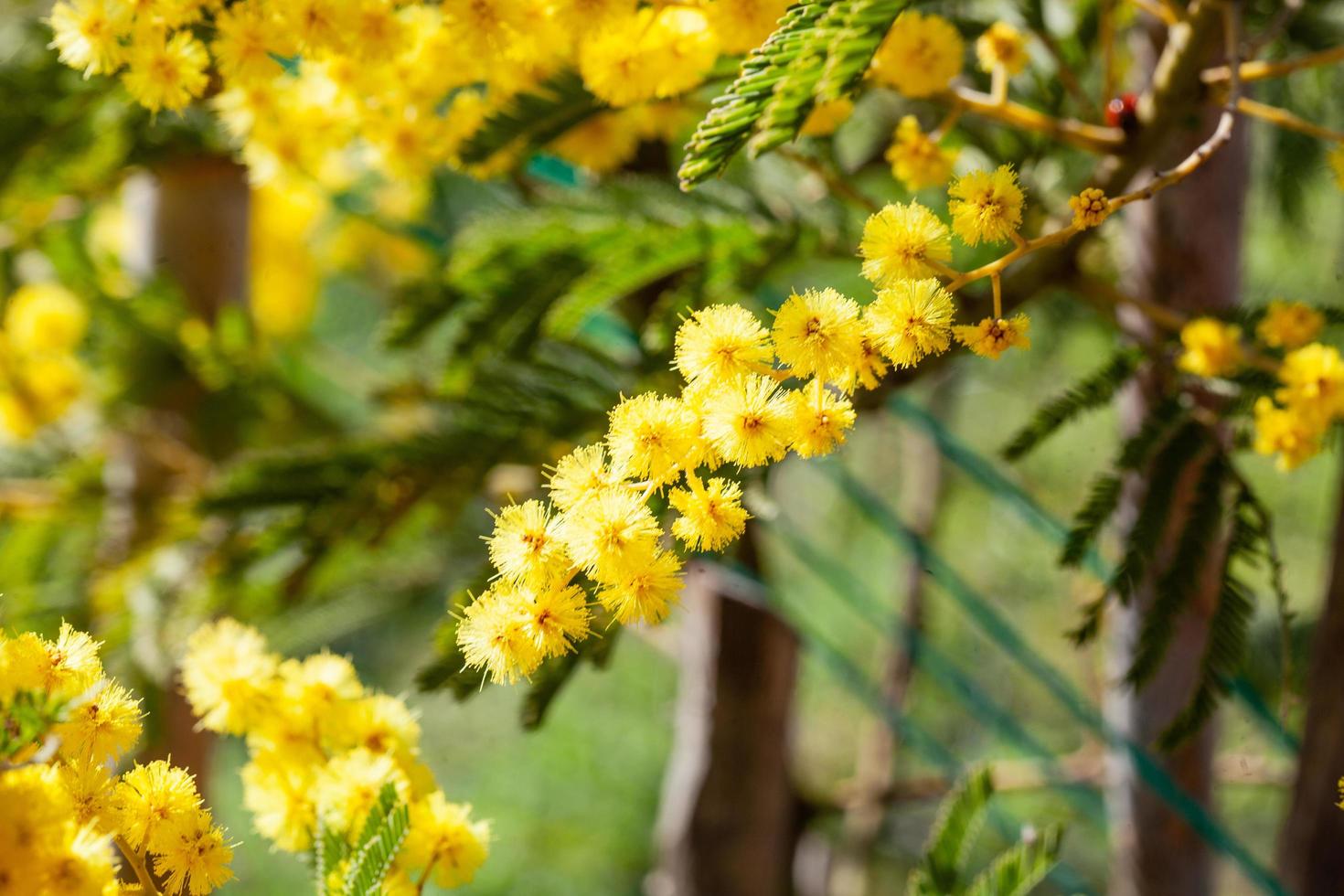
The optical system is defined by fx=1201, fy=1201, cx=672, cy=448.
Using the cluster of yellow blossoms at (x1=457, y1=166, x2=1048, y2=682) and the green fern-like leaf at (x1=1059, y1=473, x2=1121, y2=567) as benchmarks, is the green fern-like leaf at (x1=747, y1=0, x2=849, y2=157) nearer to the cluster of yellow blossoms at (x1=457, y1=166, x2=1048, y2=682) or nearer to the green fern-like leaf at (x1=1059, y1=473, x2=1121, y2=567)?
the cluster of yellow blossoms at (x1=457, y1=166, x2=1048, y2=682)

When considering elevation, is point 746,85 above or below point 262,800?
A: above

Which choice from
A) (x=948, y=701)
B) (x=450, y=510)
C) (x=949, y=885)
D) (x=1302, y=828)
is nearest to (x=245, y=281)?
(x=450, y=510)

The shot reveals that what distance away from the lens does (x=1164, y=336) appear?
1.38m

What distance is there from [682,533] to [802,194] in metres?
1.06

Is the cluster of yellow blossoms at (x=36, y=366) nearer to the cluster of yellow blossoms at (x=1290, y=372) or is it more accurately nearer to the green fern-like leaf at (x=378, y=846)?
the green fern-like leaf at (x=378, y=846)

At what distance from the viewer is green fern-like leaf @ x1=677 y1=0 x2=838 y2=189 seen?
782 millimetres

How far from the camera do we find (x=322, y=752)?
1.01m

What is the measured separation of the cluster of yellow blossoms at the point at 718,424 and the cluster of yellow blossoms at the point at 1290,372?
1.44ft

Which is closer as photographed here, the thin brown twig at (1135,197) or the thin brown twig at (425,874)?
the thin brown twig at (1135,197)

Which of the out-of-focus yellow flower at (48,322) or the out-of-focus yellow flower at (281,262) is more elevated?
the out-of-focus yellow flower at (48,322)

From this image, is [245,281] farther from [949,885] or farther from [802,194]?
[949,885]

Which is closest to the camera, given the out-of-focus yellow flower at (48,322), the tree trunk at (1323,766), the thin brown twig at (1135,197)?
the thin brown twig at (1135,197)

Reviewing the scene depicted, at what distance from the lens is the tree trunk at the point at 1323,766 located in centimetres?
147

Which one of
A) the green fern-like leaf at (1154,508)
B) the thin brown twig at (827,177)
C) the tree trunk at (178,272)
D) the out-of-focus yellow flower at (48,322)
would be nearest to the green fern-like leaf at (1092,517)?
the green fern-like leaf at (1154,508)
